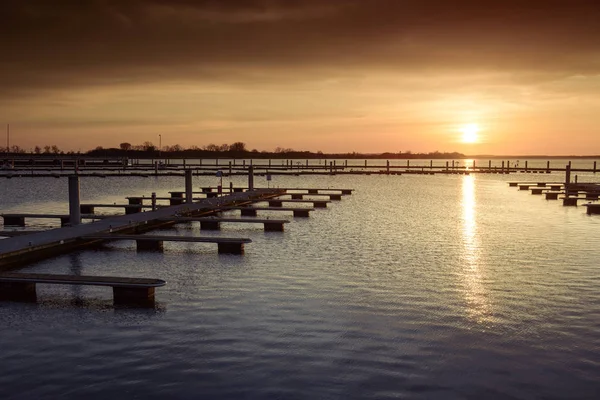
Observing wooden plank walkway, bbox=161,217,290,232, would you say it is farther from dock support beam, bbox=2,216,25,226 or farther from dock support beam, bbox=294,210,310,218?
dock support beam, bbox=2,216,25,226

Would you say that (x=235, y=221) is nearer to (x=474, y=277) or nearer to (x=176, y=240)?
(x=176, y=240)

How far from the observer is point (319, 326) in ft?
A: 37.2

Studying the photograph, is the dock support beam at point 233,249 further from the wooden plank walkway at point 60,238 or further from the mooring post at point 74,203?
the mooring post at point 74,203

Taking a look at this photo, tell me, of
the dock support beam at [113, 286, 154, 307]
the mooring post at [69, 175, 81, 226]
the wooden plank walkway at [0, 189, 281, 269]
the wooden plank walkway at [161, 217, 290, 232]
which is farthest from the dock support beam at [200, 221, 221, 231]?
the dock support beam at [113, 286, 154, 307]

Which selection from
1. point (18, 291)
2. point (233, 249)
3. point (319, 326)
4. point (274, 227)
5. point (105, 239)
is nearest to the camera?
point (319, 326)

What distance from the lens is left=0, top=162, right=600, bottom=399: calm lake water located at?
28.4 ft

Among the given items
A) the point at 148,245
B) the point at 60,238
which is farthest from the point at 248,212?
the point at 60,238

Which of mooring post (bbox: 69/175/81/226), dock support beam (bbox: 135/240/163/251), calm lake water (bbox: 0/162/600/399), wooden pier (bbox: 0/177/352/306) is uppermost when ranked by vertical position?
mooring post (bbox: 69/175/81/226)

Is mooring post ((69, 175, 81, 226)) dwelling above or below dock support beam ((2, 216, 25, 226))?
above

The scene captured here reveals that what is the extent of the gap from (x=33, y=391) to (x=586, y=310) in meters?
11.4

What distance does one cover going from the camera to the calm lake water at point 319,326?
866 centimetres

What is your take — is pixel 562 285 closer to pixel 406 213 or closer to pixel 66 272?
pixel 66 272

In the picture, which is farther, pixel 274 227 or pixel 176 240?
pixel 274 227

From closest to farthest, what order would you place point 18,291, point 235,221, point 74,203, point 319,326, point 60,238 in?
point 319,326, point 18,291, point 60,238, point 74,203, point 235,221
